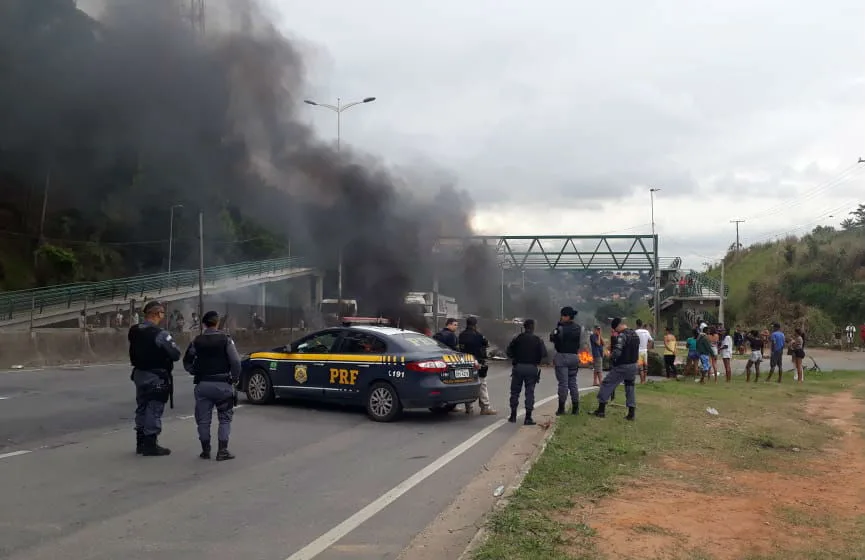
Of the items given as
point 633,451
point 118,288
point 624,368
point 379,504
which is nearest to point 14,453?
point 379,504

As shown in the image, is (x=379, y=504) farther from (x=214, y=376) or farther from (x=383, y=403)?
(x=383, y=403)

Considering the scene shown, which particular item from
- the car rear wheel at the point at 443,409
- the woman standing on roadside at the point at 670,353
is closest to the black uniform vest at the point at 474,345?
the car rear wheel at the point at 443,409

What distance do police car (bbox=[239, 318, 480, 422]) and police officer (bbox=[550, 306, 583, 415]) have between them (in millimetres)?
1225

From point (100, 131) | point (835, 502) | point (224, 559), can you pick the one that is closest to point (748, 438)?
point (835, 502)

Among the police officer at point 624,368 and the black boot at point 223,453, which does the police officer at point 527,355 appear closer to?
the police officer at point 624,368

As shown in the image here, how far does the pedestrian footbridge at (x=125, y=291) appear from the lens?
95.6 ft

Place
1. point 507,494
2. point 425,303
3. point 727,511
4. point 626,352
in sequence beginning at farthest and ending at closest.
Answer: point 425,303 → point 626,352 → point 507,494 → point 727,511

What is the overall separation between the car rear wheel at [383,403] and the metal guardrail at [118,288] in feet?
74.3

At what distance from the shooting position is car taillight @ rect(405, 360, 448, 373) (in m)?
10.5

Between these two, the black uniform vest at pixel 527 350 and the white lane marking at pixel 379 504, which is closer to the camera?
the white lane marking at pixel 379 504

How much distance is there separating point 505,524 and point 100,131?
2779cm

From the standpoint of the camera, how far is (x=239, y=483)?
6875 mm

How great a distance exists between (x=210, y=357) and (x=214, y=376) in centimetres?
20

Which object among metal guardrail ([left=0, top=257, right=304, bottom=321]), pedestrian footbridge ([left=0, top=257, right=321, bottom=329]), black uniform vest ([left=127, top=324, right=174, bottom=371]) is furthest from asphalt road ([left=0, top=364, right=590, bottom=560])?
metal guardrail ([left=0, top=257, right=304, bottom=321])
